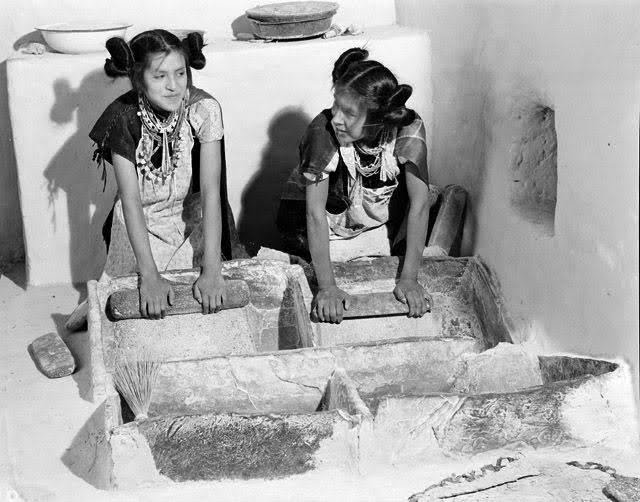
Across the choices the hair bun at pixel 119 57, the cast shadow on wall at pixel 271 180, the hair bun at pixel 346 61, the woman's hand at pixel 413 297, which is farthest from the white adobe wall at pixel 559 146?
the hair bun at pixel 119 57

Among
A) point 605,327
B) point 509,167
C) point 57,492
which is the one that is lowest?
point 57,492

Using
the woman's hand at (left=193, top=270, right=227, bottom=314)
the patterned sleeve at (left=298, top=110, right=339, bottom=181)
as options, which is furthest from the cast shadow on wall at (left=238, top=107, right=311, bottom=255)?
the woman's hand at (left=193, top=270, right=227, bottom=314)

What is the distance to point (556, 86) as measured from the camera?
3.91m

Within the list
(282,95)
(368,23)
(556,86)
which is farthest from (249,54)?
(556,86)

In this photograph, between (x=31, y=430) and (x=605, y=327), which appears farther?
(x=31, y=430)

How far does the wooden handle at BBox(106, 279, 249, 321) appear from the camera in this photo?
4176 mm

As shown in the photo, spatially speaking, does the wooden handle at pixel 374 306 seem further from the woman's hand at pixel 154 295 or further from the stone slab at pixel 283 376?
the woman's hand at pixel 154 295

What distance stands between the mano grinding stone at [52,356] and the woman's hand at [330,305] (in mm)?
944

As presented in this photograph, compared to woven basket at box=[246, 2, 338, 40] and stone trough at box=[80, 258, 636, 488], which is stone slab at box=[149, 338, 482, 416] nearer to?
stone trough at box=[80, 258, 636, 488]

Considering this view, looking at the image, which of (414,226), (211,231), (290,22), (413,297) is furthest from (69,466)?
(290,22)

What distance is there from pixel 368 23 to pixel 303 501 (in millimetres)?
3058

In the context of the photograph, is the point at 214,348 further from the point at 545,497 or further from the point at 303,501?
the point at 545,497

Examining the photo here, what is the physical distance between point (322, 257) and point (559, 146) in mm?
998

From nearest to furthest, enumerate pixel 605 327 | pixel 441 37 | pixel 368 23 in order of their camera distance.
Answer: pixel 605 327, pixel 441 37, pixel 368 23
